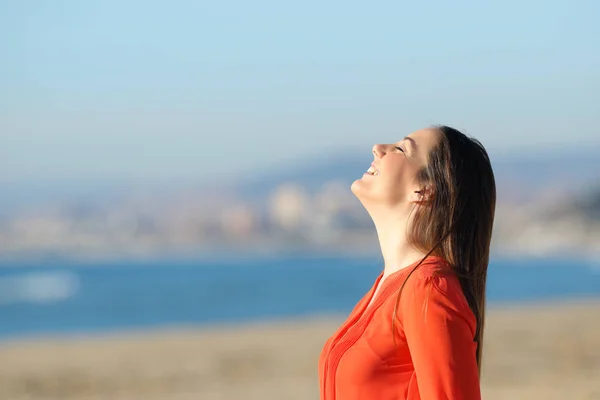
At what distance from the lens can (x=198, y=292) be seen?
135ft

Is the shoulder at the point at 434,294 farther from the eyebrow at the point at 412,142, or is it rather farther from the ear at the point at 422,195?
the eyebrow at the point at 412,142

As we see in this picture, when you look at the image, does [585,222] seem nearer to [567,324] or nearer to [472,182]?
[567,324]

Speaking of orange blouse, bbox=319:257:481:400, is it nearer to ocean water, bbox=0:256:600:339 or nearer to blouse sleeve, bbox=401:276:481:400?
blouse sleeve, bbox=401:276:481:400

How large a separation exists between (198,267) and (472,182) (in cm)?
6333

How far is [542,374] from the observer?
946cm

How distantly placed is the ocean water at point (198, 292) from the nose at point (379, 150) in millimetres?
21239

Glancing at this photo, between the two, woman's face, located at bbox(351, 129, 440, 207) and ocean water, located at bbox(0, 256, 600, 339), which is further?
ocean water, located at bbox(0, 256, 600, 339)

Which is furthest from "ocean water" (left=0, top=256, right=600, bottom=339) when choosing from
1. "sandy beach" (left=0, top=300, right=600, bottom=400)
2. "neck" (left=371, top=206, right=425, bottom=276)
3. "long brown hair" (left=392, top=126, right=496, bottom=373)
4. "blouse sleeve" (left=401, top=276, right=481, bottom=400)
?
"blouse sleeve" (left=401, top=276, right=481, bottom=400)

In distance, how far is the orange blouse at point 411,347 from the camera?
1.91 metres

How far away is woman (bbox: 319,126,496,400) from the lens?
6.32 ft

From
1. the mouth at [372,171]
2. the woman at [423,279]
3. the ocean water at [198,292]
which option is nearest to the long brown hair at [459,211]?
the woman at [423,279]

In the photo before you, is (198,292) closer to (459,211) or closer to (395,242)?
(395,242)

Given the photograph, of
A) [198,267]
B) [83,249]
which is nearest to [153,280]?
[198,267]

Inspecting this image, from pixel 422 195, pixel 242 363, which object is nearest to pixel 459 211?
pixel 422 195
